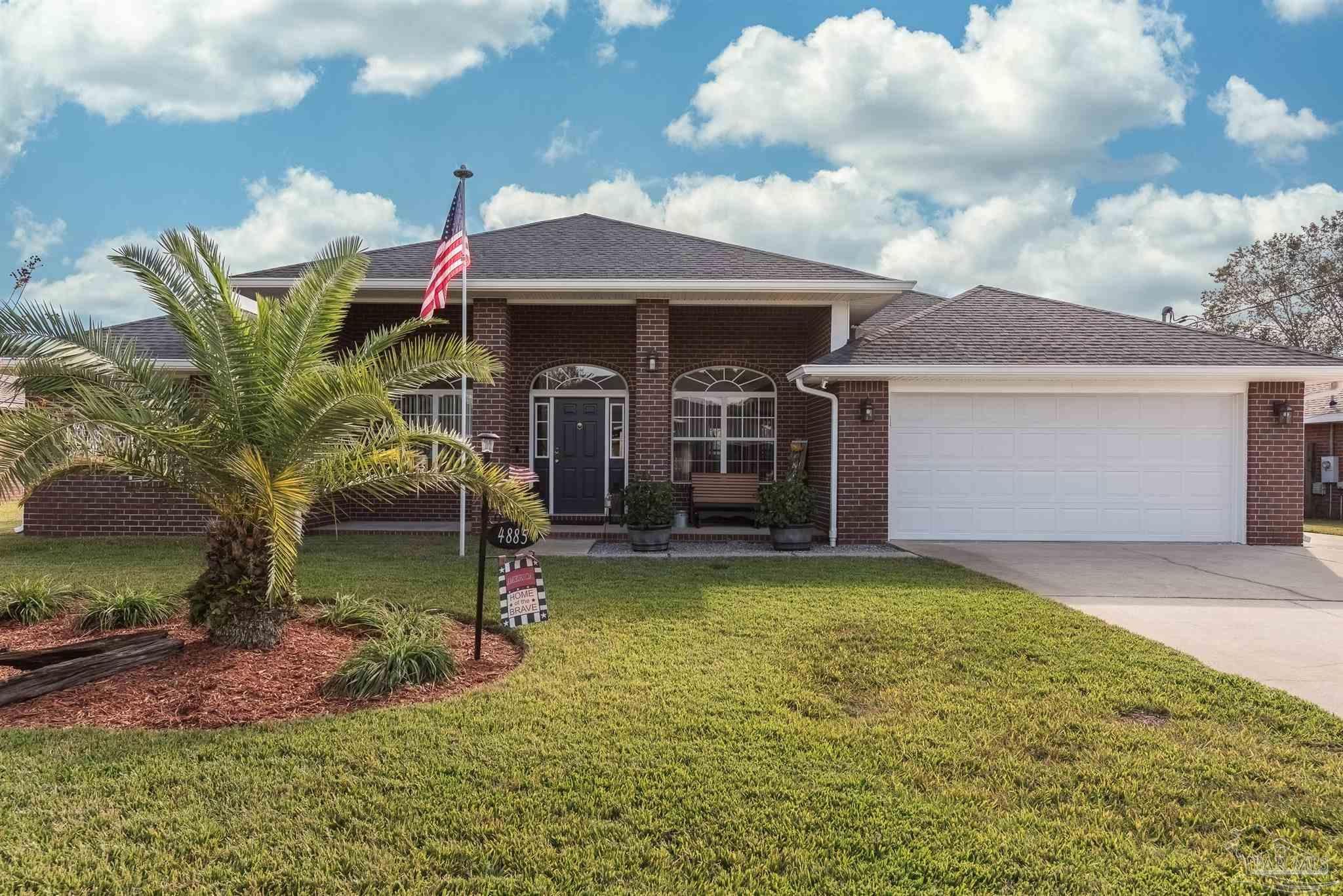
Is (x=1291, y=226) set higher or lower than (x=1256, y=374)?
higher

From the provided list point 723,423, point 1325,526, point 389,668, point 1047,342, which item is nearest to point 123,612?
point 389,668

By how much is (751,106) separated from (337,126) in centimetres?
673

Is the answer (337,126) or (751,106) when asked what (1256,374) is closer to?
(751,106)

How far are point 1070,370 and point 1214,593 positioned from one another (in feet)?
13.2

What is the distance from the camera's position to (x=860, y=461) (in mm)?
11180

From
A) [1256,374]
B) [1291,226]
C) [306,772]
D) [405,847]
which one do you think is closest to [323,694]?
[306,772]

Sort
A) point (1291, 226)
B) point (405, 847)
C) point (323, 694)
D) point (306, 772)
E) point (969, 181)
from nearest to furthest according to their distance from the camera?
point (405, 847)
point (306, 772)
point (323, 694)
point (969, 181)
point (1291, 226)

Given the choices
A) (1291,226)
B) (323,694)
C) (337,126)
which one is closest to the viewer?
(323,694)

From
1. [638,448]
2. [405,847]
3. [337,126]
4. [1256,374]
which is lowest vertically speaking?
[405,847]

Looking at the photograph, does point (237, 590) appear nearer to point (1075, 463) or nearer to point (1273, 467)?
point (1075, 463)

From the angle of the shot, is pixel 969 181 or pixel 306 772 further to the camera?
pixel 969 181

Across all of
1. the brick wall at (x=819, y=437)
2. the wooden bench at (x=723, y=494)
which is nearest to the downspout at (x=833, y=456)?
the brick wall at (x=819, y=437)

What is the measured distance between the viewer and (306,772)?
3477 millimetres

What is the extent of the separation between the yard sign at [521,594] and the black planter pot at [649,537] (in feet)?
16.4
